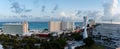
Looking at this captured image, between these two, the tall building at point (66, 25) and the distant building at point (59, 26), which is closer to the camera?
the distant building at point (59, 26)

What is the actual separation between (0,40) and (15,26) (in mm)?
15673

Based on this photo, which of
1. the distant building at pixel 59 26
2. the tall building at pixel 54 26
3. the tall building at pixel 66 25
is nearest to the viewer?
the tall building at pixel 54 26

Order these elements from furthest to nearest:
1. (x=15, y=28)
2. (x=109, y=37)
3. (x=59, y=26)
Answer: (x=59, y=26) → (x=15, y=28) → (x=109, y=37)

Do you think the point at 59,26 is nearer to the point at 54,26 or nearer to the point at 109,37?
the point at 54,26

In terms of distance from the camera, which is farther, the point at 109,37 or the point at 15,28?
the point at 15,28

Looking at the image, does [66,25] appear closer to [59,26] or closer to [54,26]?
[59,26]

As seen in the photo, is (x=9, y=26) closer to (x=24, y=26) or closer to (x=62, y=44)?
(x=24, y=26)

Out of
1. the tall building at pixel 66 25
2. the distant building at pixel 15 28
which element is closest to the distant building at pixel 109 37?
the distant building at pixel 15 28

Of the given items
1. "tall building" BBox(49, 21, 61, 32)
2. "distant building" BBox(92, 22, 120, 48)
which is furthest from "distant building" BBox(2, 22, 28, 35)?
"distant building" BBox(92, 22, 120, 48)

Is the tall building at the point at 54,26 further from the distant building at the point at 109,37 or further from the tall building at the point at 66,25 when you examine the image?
the distant building at the point at 109,37

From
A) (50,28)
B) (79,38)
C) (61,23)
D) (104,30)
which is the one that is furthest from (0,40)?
(61,23)

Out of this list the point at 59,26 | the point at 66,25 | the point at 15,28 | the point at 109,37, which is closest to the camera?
the point at 109,37

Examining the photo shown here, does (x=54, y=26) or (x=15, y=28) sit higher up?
(x=15, y=28)

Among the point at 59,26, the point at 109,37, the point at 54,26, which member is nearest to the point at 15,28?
the point at 54,26
